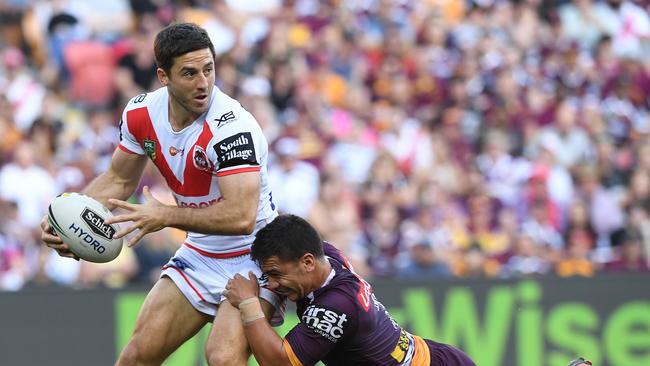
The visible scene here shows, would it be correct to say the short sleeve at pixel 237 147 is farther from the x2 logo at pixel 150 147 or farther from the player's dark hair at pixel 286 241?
the x2 logo at pixel 150 147

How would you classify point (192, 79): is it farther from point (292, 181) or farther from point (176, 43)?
point (292, 181)

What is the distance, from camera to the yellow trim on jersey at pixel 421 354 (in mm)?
7000

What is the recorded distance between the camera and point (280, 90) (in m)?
14.0

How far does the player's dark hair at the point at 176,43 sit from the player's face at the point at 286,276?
120cm

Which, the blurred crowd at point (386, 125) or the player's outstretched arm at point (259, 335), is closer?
the player's outstretched arm at point (259, 335)

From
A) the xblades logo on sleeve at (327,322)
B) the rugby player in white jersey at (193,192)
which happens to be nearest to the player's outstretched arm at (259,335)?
the rugby player in white jersey at (193,192)

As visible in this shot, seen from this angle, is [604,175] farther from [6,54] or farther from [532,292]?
[6,54]

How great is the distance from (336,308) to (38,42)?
331 inches

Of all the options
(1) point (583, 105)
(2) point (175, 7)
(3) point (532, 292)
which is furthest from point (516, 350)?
(2) point (175, 7)

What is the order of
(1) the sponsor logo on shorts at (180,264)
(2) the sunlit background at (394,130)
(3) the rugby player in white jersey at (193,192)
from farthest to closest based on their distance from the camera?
(2) the sunlit background at (394,130), (1) the sponsor logo on shorts at (180,264), (3) the rugby player in white jersey at (193,192)

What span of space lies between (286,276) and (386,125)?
26.0ft

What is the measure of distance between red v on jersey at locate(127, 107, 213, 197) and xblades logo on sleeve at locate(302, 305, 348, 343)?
0.93 meters

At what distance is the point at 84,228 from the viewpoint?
6625 millimetres

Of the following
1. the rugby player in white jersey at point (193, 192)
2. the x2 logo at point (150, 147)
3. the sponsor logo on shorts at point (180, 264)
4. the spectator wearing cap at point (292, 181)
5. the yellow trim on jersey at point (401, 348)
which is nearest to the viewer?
the rugby player in white jersey at point (193, 192)
